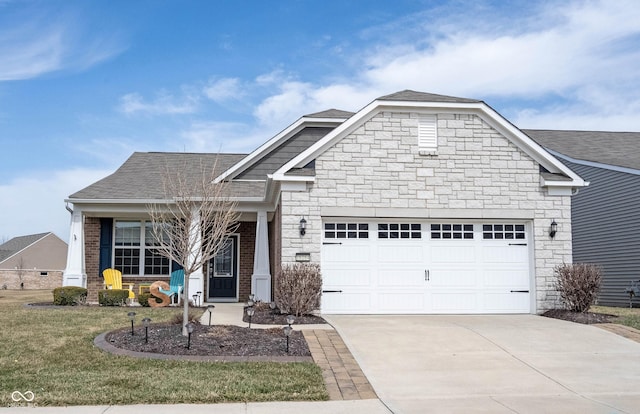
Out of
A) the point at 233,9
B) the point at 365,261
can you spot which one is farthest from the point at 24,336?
the point at 233,9

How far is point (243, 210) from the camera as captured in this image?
17.4 m

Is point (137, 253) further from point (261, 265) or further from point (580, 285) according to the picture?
point (580, 285)

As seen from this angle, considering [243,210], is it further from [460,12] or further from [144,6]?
[460,12]

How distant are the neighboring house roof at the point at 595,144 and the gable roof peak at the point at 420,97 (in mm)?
9169

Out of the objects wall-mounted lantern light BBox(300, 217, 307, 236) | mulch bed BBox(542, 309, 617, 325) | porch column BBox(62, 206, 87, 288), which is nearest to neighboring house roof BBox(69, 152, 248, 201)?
porch column BBox(62, 206, 87, 288)

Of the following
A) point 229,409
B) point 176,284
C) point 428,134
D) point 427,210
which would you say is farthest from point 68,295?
point 229,409

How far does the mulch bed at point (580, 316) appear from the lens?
40.7 feet

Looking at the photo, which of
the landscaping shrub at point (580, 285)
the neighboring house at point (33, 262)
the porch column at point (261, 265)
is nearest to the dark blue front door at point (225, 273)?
the porch column at point (261, 265)

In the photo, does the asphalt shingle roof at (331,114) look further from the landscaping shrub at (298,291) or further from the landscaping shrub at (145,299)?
the landscaping shrub at (298,291)

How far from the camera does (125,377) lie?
7.52m

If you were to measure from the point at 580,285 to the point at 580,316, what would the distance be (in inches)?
31.2

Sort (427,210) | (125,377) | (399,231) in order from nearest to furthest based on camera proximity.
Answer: (125,377) < (427,210) < (399,231)

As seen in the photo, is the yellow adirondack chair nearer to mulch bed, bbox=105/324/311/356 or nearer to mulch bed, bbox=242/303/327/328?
mulch bed, bbox=242/303/327/328

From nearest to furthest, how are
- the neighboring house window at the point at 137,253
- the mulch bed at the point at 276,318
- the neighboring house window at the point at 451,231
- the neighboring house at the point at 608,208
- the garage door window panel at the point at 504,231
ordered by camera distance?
1. the mulch bed at the point at 276,318
2. the neighboring house window at the point at 451,231
3. the garage door window panel at the point at 504,231
4. the neighboring house window at the point at 137,253
5. the neighboring house at the point at 608,208
